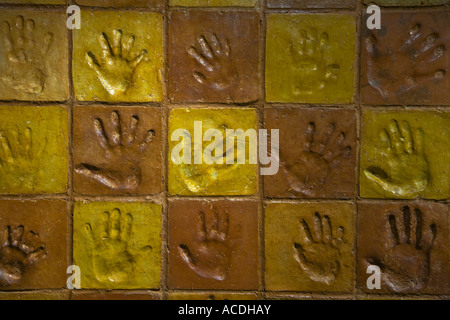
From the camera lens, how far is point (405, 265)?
188cm

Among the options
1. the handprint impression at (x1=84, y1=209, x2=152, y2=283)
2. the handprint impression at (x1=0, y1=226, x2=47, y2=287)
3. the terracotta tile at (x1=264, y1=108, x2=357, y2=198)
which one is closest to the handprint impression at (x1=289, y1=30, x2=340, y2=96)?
the terracotta tile at (x1=264, y1=108, x2=357, y2=198)

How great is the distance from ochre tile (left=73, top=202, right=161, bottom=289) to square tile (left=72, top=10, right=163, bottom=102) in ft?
2.03

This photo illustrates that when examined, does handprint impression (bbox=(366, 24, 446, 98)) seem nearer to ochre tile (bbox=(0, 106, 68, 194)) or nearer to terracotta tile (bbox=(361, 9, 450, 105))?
terracotta tile (bbox=(361, 9, 450, 105))

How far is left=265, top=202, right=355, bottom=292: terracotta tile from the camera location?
1895mm

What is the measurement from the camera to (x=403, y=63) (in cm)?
186

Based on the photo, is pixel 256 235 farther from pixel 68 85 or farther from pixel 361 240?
pixel 68 85

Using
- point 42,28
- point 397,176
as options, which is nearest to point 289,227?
point 397,176

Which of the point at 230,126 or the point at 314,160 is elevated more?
the point at 230,126

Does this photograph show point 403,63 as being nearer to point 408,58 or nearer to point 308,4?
point 408,58

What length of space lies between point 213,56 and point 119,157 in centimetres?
76

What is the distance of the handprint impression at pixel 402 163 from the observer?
6.11 ft

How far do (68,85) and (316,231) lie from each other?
1.59 meters

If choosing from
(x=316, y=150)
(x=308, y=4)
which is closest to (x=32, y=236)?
(x=316, y=150)

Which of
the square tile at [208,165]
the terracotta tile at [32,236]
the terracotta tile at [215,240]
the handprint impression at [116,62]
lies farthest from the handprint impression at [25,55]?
the terracotta tile at [215,240]
